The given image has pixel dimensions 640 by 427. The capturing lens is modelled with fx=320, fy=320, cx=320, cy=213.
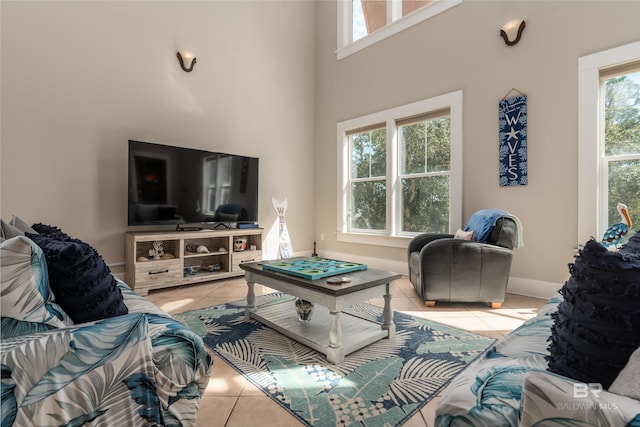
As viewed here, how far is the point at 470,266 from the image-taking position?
103 inches

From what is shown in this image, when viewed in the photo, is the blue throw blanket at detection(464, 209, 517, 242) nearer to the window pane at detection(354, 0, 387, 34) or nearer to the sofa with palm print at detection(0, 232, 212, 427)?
the sofa with palm print at detection(0, 232, 212, 427)

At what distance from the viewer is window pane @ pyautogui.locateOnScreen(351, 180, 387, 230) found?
430cm

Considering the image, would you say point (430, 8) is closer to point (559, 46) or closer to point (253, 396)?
point (559, 46)

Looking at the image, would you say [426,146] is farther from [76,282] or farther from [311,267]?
[76,282]

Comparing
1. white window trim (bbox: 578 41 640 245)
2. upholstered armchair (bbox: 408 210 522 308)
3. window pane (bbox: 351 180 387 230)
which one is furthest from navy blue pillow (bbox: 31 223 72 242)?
white window trim (bbox: 578 41 640 245)

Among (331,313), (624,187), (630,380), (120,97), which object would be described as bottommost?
(331,313)

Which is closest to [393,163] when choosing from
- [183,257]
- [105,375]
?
[183,257]

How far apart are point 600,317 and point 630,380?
0.37 ft

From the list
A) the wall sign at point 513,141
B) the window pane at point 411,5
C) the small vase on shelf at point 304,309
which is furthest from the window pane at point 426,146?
the small vase on shelf at point 304,309

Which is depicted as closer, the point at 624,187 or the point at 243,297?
the point at 624,187

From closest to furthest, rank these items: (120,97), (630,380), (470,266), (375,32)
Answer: (630,380) < (470,266) < (120,97) < (375,32)

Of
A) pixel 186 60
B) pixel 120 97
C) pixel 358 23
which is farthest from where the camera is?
pixel 358 23

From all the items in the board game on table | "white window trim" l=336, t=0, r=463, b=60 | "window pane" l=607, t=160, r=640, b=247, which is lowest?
the board game on table

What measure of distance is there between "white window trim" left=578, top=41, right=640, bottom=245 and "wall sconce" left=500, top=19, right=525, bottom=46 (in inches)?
23.6
